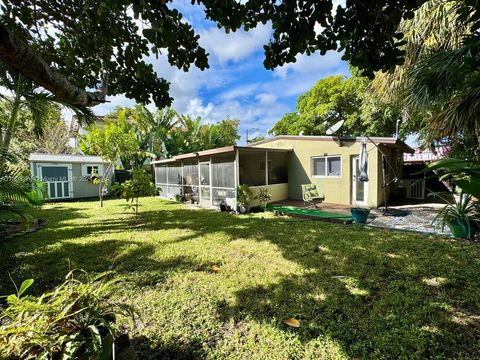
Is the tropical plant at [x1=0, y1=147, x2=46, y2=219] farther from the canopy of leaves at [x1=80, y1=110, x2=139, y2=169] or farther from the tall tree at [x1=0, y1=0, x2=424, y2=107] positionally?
the canopy of leaves at [x1=80, y1=110, x2=139, y2=169]

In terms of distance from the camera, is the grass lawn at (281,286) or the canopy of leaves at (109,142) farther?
the canopy of leaves at (109,142)

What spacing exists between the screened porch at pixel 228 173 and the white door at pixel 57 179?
804 centimetres

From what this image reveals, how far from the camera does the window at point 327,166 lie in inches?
438

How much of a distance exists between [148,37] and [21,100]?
5.18 metres

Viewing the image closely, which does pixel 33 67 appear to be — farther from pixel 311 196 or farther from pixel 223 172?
pixel 311 196

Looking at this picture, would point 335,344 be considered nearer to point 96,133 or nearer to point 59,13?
point 59,13

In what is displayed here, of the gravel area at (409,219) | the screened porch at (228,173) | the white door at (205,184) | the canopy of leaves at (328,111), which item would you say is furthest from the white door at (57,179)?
the canopy of leaves at (328,111)

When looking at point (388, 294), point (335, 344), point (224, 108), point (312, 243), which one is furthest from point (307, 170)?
point (224, 108)

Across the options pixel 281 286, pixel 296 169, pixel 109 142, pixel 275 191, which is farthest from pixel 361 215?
pixel 109 142

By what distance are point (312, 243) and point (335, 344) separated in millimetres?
3428

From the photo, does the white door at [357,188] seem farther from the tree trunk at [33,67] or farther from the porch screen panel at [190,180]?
the tree trunk at [33,67]

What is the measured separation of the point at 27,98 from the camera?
5.58 m

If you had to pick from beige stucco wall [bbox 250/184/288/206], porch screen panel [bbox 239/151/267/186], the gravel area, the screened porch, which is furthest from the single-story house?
the gravel area

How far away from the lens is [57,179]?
15781mm
